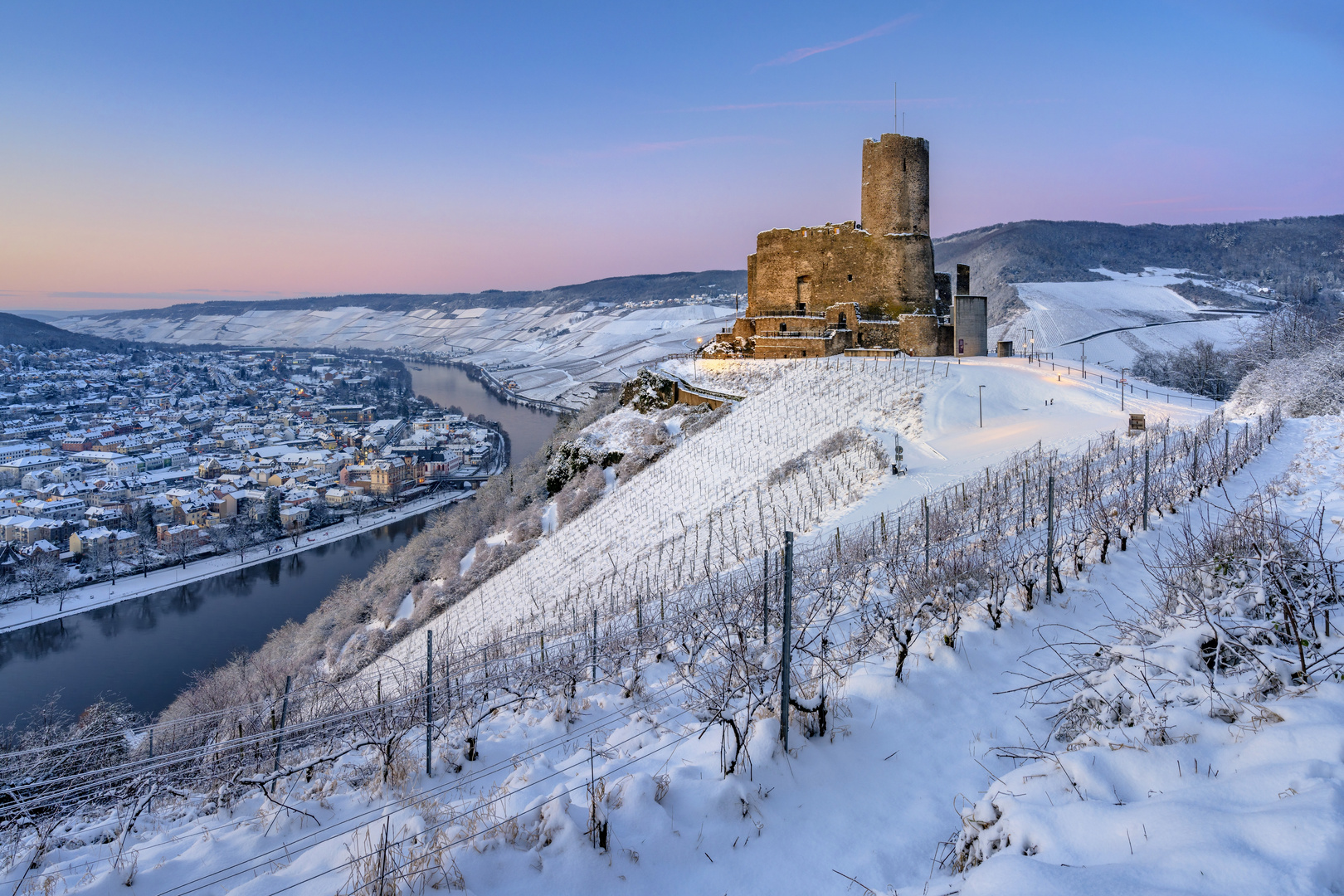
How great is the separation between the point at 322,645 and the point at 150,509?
4298cm

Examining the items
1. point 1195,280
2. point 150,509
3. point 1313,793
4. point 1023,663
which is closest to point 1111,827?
point 1313,793

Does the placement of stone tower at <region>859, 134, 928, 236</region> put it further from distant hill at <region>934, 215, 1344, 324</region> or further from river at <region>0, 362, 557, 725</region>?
distant hill at <region>934, 215, 1344, 324</region>

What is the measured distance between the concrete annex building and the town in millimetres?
39431

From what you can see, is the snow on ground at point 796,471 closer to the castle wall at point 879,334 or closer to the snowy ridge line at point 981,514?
the snowy ridge line at point 981,514

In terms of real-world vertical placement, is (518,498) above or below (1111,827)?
below

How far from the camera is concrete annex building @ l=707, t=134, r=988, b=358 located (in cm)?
3083

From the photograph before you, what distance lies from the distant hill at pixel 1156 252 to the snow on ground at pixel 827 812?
100m

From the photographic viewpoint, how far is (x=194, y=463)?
8269 cm

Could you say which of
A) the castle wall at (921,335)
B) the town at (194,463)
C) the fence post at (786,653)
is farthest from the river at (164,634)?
the castle wall at (921,335)

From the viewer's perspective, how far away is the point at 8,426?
10338 cm

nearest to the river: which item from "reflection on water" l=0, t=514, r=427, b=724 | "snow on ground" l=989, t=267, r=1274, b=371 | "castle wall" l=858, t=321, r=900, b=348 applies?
"reflection on water" l=0, t=514, r=427, b=724

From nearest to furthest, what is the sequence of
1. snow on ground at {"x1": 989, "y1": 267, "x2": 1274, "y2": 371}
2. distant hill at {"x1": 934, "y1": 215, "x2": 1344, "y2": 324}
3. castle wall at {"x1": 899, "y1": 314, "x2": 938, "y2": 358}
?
castle wall at {"x1": 899, "y1": 314, "x2": 938, "y2": 358} → snow on ground at {"x1": 989, "y1": 267, "x2": 1274, "y2": 371} → distant hill at {"x1": 934, "y1": 215, "x2": 1344, "y2": 324}

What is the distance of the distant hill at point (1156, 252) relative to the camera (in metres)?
110

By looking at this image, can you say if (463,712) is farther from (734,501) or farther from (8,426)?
(8,426)
